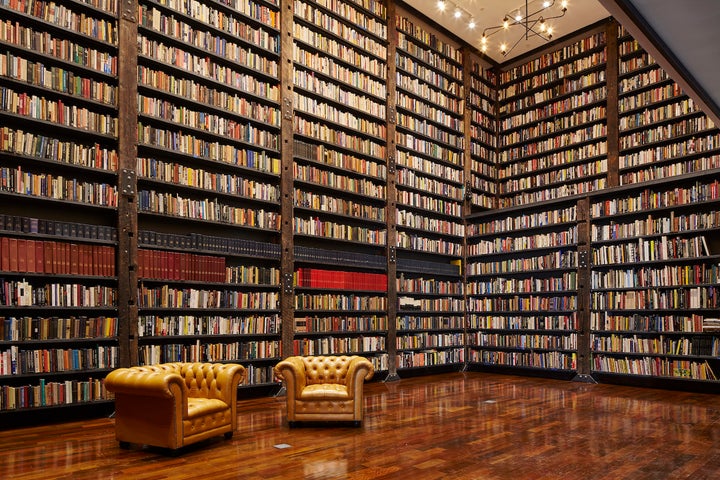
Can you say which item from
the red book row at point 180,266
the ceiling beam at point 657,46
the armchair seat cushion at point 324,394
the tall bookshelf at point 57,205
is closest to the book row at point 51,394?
the tall bookshelf at point 57,205

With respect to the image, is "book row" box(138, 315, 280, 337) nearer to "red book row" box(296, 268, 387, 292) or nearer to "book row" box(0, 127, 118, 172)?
"red book row" box(296, 268, 387, 292)

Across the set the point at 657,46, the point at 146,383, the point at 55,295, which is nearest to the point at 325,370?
the point at 146,383

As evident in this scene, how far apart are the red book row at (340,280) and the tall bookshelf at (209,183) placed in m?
0.47

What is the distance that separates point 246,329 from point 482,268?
4885mm

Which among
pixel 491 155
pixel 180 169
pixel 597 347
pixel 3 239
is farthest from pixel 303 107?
pixel 597 347

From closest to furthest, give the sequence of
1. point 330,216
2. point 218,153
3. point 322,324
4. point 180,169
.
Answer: point 180,169, point 218,153, point 322,324, point 330,216

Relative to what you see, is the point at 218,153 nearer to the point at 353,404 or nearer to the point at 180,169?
the point at 180,169

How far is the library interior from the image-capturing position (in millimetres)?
4434

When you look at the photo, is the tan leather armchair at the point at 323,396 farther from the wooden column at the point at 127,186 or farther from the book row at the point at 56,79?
the book row at the point at 56,79

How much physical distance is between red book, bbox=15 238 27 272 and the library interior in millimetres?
21

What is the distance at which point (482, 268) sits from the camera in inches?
392

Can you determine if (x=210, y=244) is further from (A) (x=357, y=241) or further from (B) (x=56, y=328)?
(A) (x=357, y=241)

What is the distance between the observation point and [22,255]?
203 inches

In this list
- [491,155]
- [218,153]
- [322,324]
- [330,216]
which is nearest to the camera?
[218,153]
